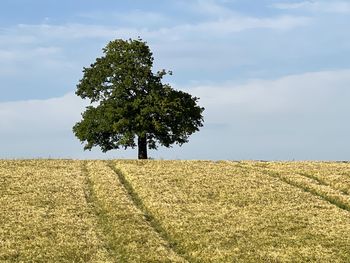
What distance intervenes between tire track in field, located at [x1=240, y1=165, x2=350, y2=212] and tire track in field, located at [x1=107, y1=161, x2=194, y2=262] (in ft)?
42.0

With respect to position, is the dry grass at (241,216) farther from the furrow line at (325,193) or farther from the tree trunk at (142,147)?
the tree trunk at (142,147)

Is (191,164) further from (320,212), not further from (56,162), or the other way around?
(320,212)

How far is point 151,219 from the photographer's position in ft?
119

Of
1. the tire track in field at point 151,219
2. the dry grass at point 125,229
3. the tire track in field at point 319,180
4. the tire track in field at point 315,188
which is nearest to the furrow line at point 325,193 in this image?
the tire track in field at point 315,188

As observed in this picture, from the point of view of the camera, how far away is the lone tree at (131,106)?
7325 centimetres

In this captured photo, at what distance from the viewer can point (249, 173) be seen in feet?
177

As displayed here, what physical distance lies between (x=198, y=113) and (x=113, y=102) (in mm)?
10875

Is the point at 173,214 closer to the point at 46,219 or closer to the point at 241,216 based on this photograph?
the point at 241,216

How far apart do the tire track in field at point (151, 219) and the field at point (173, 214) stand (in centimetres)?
6

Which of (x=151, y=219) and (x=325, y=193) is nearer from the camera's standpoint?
(x=151, y=219)

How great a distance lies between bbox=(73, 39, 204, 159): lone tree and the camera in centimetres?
7325

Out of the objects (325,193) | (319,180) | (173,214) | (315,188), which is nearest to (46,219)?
(173,214)

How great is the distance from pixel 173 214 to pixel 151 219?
1300mm

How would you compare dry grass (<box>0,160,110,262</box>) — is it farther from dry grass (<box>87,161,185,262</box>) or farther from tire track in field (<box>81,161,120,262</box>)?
dry grass (<box>87,161,185,262</box>)
